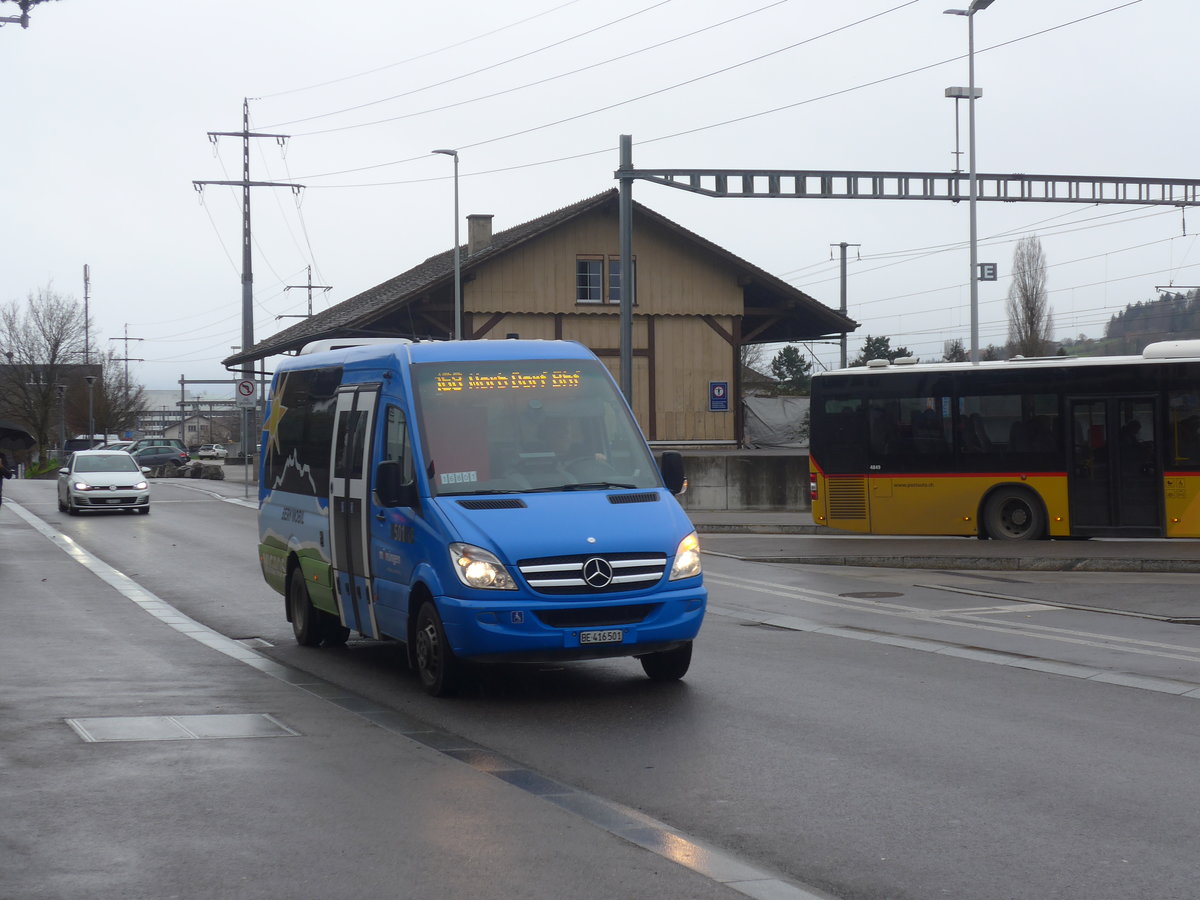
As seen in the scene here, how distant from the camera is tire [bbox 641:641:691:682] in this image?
1034cm

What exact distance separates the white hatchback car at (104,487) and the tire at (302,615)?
896 inches

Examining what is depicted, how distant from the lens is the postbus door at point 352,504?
10906 millimetres

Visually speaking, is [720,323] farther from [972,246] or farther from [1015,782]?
[1015,782]

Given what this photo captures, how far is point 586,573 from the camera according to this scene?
9.30m

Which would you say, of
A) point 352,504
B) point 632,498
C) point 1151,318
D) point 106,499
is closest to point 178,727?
point 352,504

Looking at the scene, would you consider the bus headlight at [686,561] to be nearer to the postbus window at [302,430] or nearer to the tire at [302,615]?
the postbus window at [302,430]

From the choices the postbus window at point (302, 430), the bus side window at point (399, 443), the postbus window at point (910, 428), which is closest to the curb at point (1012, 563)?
the postbus window at point (910, 428)

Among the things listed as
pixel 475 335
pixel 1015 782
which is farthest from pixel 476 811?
pixel 475 335

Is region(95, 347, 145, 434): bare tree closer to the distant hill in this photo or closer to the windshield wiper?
the distant hill

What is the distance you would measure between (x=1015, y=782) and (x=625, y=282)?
22497 millimetres

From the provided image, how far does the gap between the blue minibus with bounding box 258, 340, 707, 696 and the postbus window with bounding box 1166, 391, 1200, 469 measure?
45.5ft

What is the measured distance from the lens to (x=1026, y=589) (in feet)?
57.4

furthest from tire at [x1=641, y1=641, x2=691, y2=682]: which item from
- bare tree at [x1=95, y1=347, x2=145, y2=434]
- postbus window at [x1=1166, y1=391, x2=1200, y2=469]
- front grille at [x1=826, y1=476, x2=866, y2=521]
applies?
bare tree at [x1=95, y1=347, x2=145, y2=434]

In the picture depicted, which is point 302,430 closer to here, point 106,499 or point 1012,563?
point 1012,563
